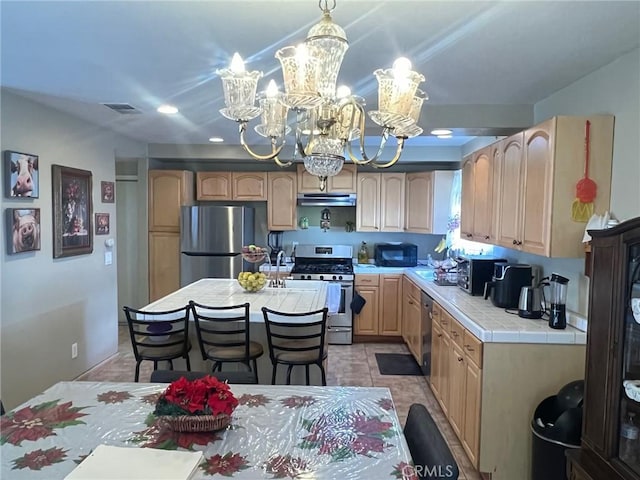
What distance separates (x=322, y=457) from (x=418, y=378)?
3074 millimetres

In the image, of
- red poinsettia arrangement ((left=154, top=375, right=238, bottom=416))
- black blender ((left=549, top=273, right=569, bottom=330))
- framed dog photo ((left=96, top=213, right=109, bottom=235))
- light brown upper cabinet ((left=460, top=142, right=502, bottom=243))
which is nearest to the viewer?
red poinsettia arrangement ((left=154, top=375, right=238, bottom=416))

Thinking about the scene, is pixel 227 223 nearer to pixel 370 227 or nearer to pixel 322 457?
pixel 370 227

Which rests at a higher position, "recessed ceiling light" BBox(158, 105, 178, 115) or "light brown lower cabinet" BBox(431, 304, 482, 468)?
"recessed ceiling light" BBox(158, 105, 178, 115)

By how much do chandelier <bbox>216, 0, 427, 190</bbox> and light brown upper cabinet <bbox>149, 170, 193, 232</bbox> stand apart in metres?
3.77

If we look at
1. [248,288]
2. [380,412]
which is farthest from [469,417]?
[248,288]

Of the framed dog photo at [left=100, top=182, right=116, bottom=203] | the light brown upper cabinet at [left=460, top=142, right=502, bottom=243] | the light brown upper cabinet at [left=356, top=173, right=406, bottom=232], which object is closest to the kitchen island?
the light brown upper cabinet at [left=460, top=142, right=502, bottom=243]

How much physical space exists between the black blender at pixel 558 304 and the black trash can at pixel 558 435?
35 centimetres

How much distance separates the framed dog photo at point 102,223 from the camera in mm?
4305

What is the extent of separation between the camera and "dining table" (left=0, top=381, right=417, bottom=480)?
129cm

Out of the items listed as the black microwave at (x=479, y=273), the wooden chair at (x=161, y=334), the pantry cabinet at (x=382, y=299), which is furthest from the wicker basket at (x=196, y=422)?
the pantry cabinet at (x=382, y=299)

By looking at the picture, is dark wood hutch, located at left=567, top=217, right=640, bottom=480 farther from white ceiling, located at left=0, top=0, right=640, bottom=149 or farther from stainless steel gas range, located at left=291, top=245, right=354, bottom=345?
stainless steel gas range, located at left=291, top=245, right=354, bottom=345

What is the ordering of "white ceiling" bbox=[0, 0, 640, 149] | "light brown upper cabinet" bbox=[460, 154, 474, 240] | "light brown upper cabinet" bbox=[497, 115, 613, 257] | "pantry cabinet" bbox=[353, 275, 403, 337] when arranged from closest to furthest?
"white ceiling" bbox=[0, 0, 640, 149]
"light brown upper cabinet" bbox=[497, 115, 613, 257]
"light brown upper cabinet" bbox=[460, 154, 474, 240]
"pantry cabinet" bbox=[353, 275, 403, 337]

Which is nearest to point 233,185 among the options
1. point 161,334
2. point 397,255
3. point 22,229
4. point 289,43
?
point 397,255

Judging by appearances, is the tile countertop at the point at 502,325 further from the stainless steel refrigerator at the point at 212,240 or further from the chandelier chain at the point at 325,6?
the stainless steel refrigerator at the point at 212,240
